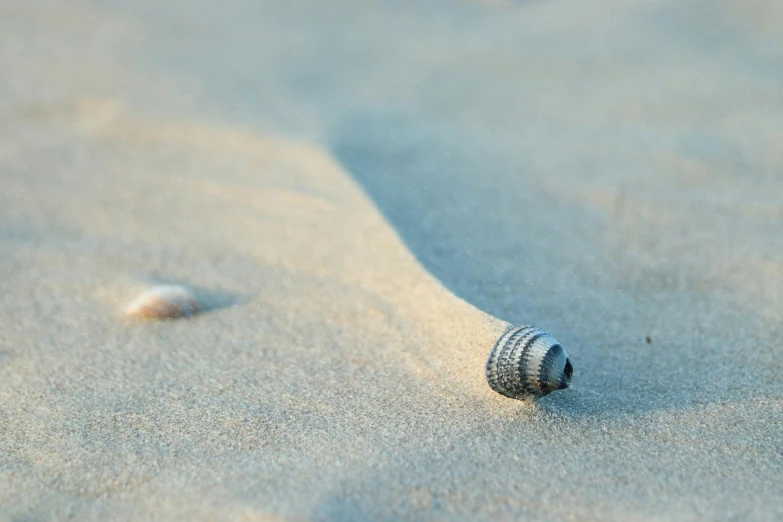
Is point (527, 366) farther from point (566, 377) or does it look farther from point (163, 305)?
point (163, 305)

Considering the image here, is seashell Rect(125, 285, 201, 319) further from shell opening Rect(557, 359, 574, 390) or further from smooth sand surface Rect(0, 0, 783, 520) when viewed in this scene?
shell opening Rect(557, 359, 574, 390)

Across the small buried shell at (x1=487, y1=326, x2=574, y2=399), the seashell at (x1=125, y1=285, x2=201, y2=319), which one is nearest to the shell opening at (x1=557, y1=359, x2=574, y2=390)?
the small buried shell at (x1=487, y1=326, x2=574, y2=399)

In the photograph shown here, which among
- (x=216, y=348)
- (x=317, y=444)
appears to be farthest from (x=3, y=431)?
(x=317, y=444)

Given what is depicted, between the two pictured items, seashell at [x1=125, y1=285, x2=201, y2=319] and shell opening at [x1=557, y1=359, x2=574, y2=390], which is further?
seashell at [x1=125, y1=285, x2=201, y2=319]

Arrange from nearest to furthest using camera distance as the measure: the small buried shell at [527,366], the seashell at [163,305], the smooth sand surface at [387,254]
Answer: the smooth sand surface at [387,254] → the small buried shell at [527,366] → the seashell at [163,305]

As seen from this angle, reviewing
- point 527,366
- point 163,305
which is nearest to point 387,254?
point 163,305

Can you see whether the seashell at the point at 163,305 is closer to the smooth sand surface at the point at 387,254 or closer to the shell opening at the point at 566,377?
the smooth sand surface at the point at 387,254

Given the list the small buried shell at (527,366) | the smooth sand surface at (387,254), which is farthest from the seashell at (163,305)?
the small buried shell at (527,366)
